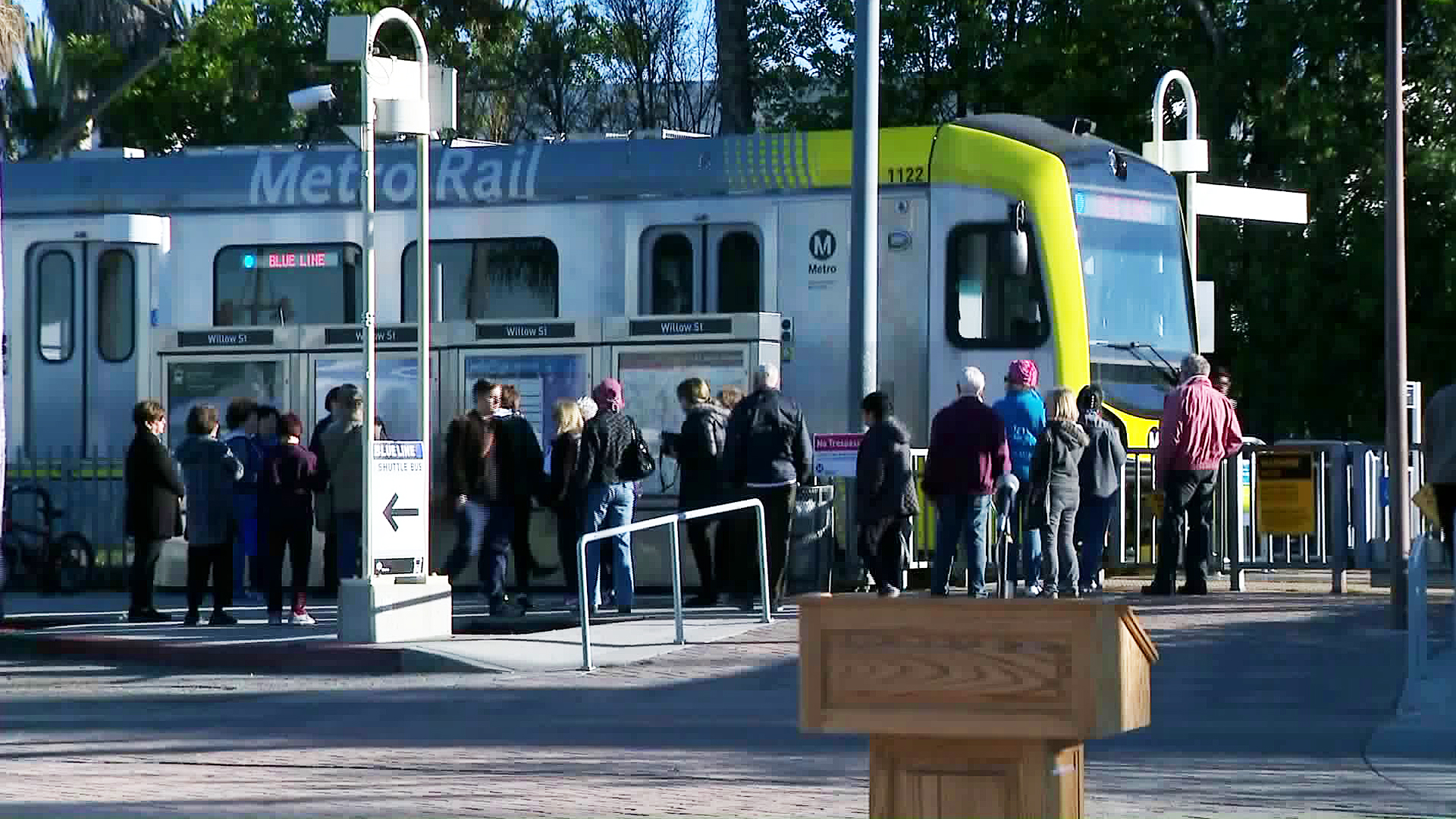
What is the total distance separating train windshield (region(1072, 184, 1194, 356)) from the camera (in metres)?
19.3

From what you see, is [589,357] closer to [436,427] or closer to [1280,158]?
[436,427]

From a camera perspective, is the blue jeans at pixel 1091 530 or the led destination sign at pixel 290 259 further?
the led destination sign at pixel 290 259

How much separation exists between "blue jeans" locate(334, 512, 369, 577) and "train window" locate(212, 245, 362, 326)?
4.38m

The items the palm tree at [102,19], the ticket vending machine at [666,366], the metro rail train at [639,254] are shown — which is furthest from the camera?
the palm tree at [102,19]

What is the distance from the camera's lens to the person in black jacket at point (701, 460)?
57.1ft

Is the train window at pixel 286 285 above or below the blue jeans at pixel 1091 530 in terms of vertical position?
above

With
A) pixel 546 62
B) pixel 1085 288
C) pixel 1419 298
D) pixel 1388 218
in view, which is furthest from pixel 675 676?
pixel 546 62

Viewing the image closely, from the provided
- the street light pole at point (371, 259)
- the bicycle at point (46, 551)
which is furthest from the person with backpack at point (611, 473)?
the bicycle at point (46, 551)

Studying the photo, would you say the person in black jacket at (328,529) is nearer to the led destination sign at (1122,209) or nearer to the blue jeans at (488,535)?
the blue jeans at (488,535)

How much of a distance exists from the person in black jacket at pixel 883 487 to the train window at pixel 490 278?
4.57 metres

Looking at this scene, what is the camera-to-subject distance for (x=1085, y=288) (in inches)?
755

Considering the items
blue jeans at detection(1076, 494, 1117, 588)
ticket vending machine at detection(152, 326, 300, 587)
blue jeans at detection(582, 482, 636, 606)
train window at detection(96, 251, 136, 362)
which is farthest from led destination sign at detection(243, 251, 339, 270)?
blue jeans at detection(1076, 494, 1117, 588)

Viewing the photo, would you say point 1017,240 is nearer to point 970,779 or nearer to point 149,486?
point 149,486

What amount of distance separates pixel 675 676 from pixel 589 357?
19.2 ft
